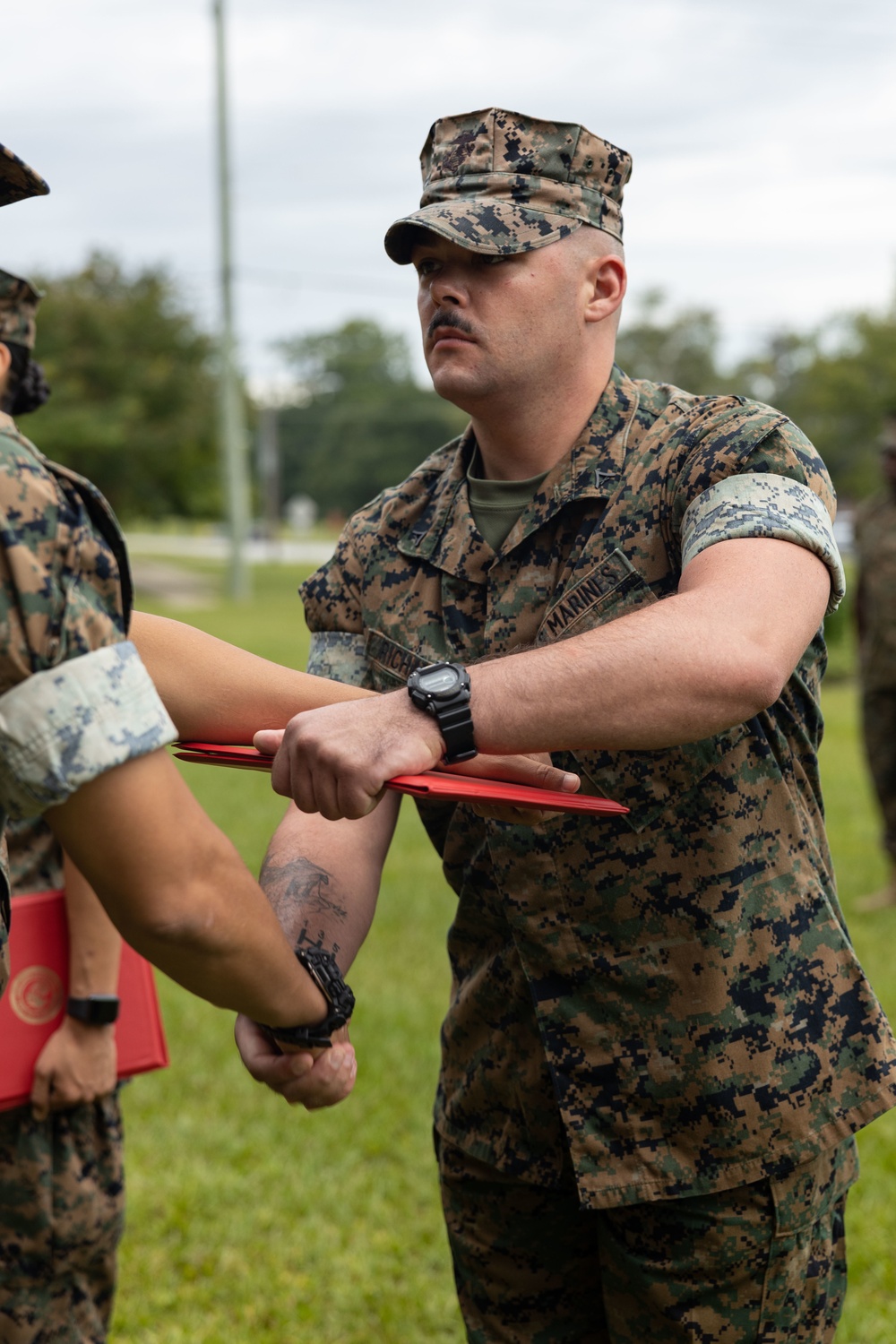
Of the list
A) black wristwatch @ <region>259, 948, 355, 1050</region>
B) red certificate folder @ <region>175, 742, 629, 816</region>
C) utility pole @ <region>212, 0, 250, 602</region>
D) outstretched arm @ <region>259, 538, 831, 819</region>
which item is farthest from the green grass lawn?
utility pole @ <region>212, 0, 250, 602</region>

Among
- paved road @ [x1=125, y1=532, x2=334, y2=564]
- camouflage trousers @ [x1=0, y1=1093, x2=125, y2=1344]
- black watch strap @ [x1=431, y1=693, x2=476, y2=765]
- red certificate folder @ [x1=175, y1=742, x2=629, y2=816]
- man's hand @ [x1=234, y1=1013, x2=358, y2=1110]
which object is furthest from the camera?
paved road @ [x1=125, y1=532, x2=334, y2=564]

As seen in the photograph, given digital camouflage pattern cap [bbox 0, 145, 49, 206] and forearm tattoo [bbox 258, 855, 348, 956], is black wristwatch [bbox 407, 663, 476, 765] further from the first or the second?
digital camouflage pattern cap [bbox 0, 145, 49, 206]

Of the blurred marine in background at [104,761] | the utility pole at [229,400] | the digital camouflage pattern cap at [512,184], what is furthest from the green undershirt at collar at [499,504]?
the utility pole at [229,400]

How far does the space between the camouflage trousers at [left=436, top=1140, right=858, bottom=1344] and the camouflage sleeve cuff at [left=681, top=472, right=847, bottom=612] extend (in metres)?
0.98

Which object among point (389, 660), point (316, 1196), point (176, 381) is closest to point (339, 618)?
point (389, 660)

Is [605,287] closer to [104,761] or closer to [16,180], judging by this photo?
[16,180]

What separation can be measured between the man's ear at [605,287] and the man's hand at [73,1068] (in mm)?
1765

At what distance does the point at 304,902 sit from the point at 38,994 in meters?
0.86

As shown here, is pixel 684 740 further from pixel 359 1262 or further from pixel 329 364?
pixel 329 364

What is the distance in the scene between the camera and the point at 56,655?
4.72 ft

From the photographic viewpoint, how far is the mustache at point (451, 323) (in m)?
2.41

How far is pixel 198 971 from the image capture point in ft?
5.56

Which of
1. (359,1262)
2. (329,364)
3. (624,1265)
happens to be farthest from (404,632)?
(329,364)

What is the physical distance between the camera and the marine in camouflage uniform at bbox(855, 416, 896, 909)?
25.5ft
